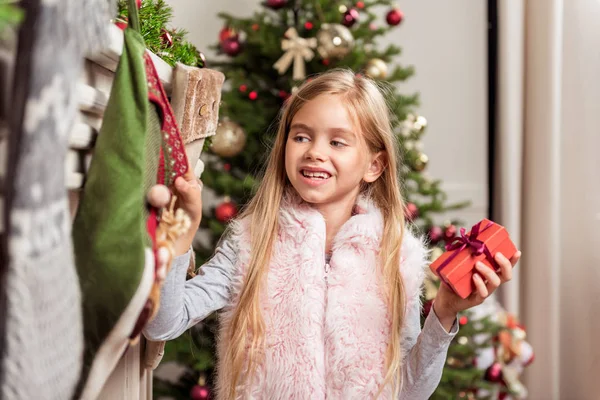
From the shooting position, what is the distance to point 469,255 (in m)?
1.13

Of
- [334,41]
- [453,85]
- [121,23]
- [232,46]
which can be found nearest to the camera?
[121,23]

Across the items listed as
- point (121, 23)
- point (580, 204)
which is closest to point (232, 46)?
point (121, 23)

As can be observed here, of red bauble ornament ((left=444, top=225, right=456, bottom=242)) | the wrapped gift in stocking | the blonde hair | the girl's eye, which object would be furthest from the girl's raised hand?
red bauble ornament ((left=444, top=225, right=456, bottom=242))

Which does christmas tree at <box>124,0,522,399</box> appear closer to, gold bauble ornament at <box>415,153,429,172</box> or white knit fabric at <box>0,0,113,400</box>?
gold bauble ornament at <box>415,153,429,172</box>

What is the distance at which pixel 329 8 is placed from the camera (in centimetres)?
246

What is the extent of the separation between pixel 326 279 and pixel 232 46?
138 cm

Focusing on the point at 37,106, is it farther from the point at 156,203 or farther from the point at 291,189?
the point at 291,189

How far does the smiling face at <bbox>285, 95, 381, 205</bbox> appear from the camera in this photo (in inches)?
52.0

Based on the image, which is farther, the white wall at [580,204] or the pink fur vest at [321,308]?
the white wall at [580,204]

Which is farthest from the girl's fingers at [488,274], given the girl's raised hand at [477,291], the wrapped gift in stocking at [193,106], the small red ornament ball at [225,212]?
the small red ornament ball at [225,212]

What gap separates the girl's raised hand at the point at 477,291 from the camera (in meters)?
1.12

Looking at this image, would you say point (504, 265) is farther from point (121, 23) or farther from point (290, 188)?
point (121, 23)

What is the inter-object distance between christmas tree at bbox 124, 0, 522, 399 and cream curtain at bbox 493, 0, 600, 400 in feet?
1.53

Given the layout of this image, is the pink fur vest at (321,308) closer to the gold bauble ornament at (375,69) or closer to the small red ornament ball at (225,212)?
the small red ornament ball at (225,212)
